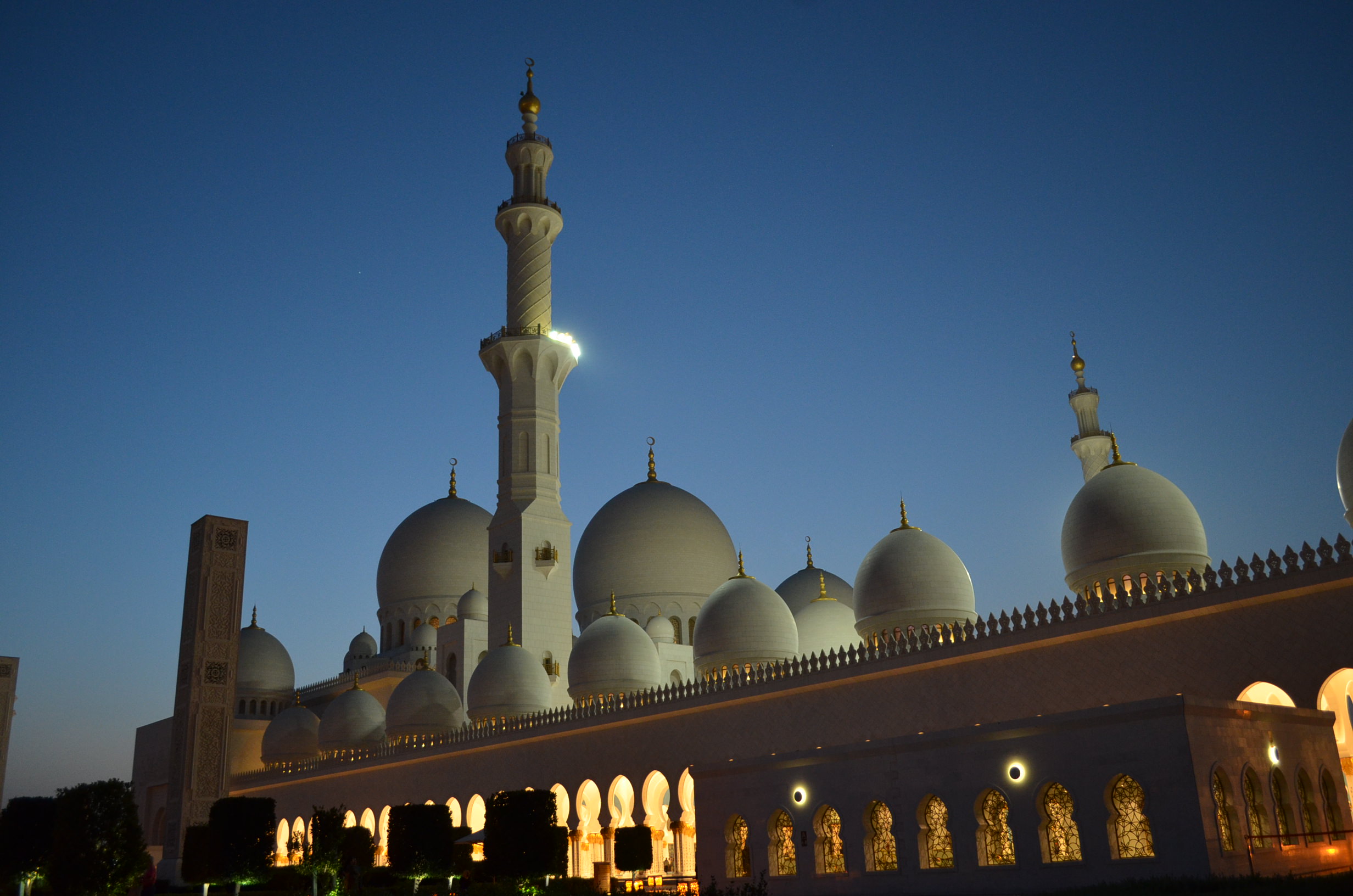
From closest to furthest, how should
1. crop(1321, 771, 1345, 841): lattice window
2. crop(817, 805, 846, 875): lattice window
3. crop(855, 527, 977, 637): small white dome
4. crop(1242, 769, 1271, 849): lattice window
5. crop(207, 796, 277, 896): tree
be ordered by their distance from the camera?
crop(1242, 769, 1271, 849): lattice window → crop(1321, 771, 1345, 841): lattice window → crop(817, 805, 846, 875): lattice window → crop(207, 796, 277, 896): tree → crop(855, 527, 977, 637): small white dome

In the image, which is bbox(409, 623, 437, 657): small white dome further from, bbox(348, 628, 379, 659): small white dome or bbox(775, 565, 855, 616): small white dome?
bbox(775, 565, 855, 616): small white dome

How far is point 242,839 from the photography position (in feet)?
56.6

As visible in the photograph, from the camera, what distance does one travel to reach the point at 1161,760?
38.0 feet

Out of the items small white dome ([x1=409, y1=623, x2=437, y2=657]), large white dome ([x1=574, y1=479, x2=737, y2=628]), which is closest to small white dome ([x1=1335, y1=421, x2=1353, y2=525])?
large white dome ([x1=574, y1=479, x2=737, y2=628])

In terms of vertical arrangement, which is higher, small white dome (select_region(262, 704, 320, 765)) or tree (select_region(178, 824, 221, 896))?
small white dome (select_region(262, 704, 320, 765))

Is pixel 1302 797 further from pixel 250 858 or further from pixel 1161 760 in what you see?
pixel 250 858

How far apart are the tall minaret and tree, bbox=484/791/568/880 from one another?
10825 millimetres

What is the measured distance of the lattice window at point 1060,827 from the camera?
12.2 m

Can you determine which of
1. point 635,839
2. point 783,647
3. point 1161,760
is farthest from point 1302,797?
point 783,647

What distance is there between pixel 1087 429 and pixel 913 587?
790 centimetres

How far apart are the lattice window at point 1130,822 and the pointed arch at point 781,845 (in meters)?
4.39

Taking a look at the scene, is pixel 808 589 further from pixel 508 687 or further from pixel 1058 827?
pixel 1058 827

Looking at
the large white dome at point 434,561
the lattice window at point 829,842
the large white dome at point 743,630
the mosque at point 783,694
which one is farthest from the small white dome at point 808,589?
the lattice window at point 829,842

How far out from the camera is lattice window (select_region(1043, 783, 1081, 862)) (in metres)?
12.2
